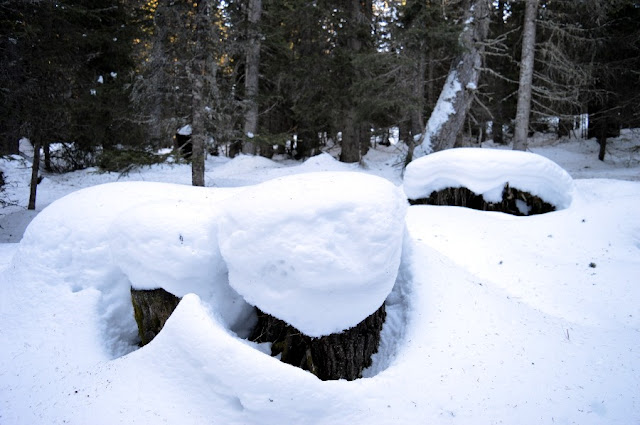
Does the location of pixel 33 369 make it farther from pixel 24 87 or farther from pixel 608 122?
pixel 608 122

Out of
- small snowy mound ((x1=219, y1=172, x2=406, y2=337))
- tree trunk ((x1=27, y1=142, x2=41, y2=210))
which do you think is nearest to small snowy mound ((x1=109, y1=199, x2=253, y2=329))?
small snowy mound ((x1=219, y1=172, x2=406, y2=337))

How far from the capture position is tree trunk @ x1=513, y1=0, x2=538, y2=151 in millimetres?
10594

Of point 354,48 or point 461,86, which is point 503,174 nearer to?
point 461,86

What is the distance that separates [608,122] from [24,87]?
17.6m

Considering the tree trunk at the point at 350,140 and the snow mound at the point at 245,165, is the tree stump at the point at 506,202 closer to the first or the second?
the tree trunk at the point at 350,140

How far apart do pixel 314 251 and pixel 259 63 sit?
14105 mm

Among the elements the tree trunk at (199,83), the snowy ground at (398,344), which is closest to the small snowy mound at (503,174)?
the snowy ground at (398,344)

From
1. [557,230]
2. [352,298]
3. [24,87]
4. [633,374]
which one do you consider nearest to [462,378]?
[352,298]

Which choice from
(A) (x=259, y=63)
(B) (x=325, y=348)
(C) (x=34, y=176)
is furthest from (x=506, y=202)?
(A) (x=259, y=63)

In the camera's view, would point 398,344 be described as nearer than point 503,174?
Yes

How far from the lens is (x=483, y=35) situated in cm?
983

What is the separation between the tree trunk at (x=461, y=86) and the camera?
9.59m

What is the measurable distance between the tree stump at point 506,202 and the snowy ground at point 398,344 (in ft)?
3.25

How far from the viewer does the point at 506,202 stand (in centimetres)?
614
